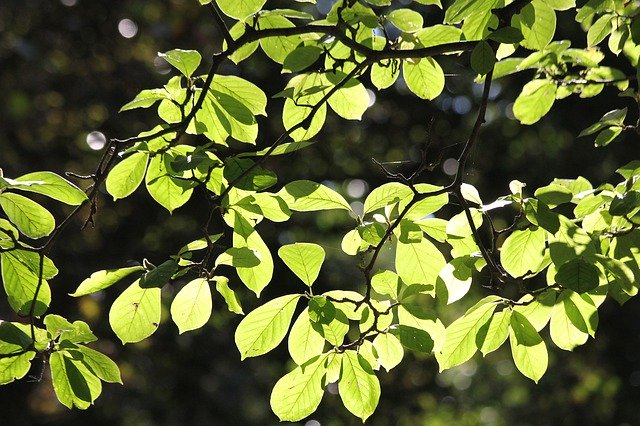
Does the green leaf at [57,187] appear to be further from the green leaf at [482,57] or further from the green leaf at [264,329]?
the green leaf at [482,57]

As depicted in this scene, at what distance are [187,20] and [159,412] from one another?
2.57m

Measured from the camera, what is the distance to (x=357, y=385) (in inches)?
46.5

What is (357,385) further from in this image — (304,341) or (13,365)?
(13,365)

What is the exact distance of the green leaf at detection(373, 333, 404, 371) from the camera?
49.4 inches

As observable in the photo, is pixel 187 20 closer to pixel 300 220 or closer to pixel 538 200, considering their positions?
pixel 300 220

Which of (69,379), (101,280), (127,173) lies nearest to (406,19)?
(127,173)

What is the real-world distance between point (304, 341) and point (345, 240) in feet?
0.59

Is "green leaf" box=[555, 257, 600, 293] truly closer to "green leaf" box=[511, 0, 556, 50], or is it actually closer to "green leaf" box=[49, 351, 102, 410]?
"green leaf" box=[511, 0, 556, 50]

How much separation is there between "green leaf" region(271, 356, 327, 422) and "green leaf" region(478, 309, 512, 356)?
0.25 meters

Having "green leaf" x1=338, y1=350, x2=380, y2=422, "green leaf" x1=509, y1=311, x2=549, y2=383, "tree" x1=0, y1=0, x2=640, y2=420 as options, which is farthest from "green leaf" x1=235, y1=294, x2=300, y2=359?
"green leaf" x1=509, y1=311, x2=549, y2=383

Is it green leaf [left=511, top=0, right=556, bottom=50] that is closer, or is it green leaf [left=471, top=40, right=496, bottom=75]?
green leaf [left=471, top=40, right=496, bottom=75]

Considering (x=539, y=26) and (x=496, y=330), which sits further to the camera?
(x=539, y=26)

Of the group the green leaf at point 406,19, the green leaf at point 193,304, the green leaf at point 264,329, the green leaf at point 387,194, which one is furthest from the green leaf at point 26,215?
the green leaf at point 406,19

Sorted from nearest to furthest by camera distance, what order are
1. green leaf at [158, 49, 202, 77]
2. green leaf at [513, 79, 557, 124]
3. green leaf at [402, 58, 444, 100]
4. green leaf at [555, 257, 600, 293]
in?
green leaf at [555, 257, 600, 293] < green leaf at [158, 49, 202, 77] < green leaf at [513, 79, 557, 124] < green leaf at [402, 58, 444, 100]
